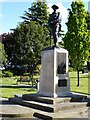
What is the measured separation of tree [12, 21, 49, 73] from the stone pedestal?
72.6 ft

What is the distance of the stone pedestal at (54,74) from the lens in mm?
12445

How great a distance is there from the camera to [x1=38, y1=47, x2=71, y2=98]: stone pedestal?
40.8ft

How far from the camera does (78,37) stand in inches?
937

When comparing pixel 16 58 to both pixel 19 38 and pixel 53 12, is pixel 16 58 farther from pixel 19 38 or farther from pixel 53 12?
pixel 53 12

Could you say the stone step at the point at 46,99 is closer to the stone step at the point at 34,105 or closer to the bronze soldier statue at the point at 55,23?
the stone step at the point at 34,105

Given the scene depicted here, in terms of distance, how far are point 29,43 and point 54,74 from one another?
2287 cm

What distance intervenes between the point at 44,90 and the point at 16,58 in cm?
2537

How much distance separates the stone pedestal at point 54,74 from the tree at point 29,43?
2211 cm

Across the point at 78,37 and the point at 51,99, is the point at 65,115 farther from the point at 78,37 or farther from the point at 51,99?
the point at 78,37

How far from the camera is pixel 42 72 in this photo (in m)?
13.0

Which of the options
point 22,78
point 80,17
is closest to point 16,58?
point 22,78

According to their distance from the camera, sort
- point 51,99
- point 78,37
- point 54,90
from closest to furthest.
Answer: point 51,99
point 54,90
point 78,37

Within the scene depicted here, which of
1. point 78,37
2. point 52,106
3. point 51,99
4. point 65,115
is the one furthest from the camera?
point 78,37

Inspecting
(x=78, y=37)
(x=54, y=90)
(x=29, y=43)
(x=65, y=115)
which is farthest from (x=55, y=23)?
(x=29, y=43)
